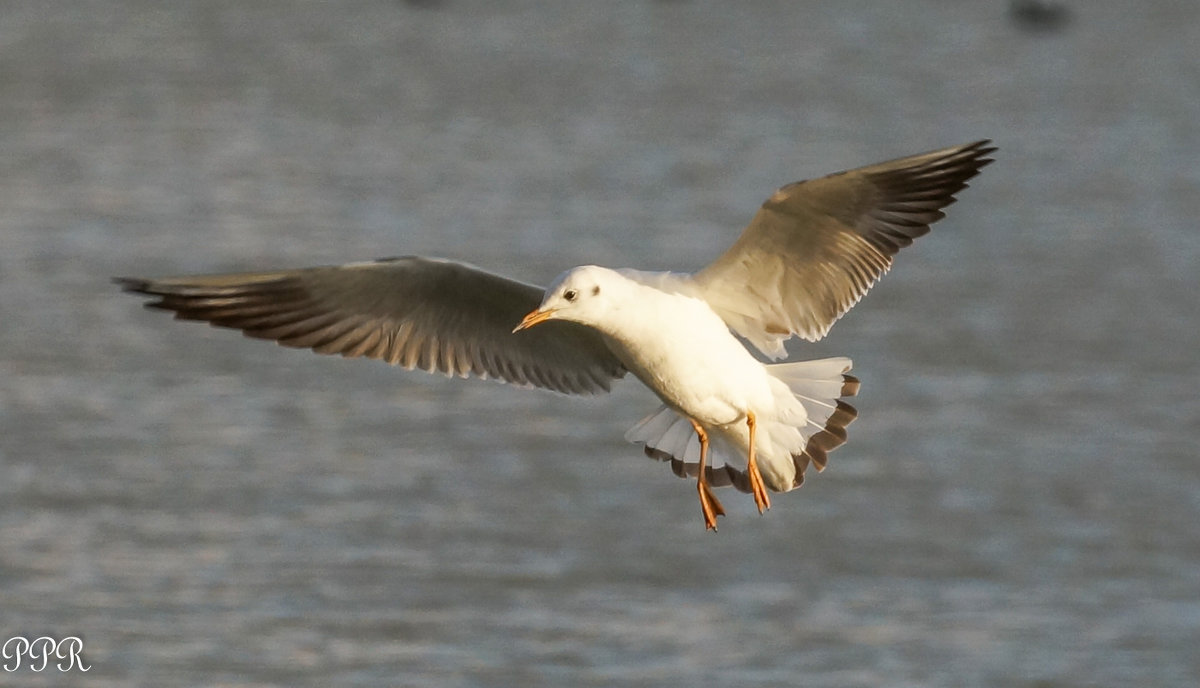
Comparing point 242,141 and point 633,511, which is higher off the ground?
point 242,141

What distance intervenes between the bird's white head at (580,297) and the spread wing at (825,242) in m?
0.63

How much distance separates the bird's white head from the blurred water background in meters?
6.69

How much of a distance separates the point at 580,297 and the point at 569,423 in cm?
1197

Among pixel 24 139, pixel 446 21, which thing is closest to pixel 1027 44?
pixel 446 21

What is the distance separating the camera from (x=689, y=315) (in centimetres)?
846

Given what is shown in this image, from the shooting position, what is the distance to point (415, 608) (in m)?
15.7

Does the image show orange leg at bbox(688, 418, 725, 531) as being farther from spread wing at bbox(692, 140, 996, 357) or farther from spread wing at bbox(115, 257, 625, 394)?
spread wing at bbox(115, 257, 625, 394)

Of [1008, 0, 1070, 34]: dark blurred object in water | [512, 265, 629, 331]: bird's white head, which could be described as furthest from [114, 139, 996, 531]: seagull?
[1008, 0, 1070, 34]: dark blurred object in water

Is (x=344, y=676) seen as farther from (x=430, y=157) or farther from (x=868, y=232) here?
(x=430, y=157)

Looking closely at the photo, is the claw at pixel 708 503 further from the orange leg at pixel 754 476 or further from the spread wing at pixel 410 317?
the spread wing at pixel 410 317

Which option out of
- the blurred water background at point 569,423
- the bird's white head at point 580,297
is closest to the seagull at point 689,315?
the bird's white head at point 580,297

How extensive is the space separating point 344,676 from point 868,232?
281 inches

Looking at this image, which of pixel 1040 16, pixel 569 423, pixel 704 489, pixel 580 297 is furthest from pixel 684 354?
pixel 1040 16

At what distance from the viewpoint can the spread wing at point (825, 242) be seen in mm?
8547
